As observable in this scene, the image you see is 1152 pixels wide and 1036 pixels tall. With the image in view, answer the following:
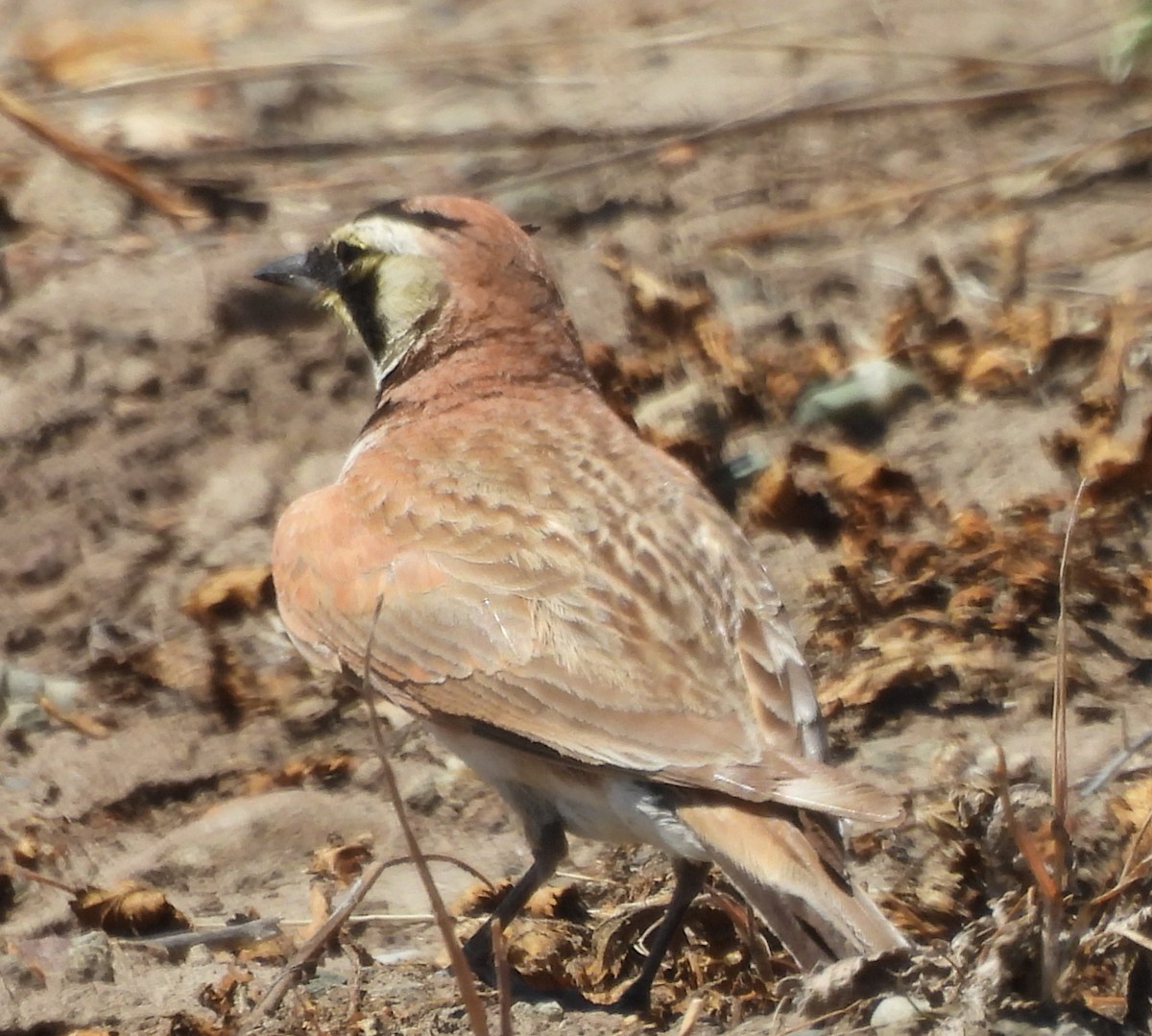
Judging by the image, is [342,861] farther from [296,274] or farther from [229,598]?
[296,274]

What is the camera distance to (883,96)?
8.69 m

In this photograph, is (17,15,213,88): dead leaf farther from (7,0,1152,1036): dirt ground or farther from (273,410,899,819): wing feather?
(273,410,899,819): wing feather

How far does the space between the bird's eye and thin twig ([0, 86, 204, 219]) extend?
2.51 meters

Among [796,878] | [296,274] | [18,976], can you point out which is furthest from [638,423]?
[796,878]

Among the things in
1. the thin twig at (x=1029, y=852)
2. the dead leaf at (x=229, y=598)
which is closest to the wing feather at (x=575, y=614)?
the thin twig at (x=1029, y=852)

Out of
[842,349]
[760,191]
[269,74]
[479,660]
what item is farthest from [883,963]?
[269,74]

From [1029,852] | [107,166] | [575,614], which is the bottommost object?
[1029,852]

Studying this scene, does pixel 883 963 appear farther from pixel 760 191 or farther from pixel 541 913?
pixel 760 191

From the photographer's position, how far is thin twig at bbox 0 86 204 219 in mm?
8234

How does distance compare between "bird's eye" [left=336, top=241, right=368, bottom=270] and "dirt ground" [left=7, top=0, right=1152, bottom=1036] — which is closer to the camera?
"dirt ground" [left=7, top=0, right=1152, bottom=1036]

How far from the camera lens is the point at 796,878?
13.1 ft

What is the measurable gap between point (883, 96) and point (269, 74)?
2.62 meters

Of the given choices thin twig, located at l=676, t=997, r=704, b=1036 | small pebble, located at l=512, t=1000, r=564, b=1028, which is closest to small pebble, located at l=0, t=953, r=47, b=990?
small pebble, located at l=512, t=1000, r=564, b=1028

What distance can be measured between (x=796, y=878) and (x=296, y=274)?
269 centimetres
